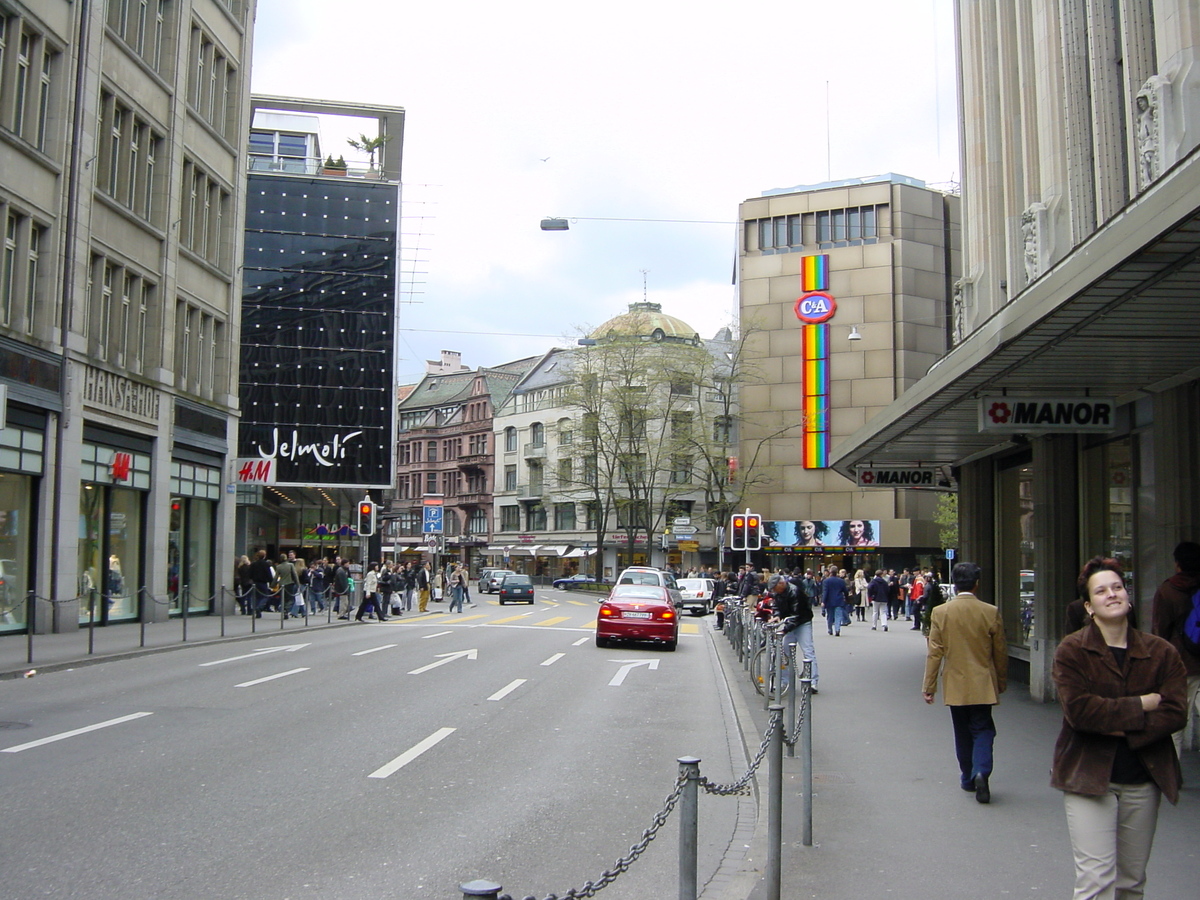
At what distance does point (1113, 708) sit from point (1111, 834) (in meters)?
0.54

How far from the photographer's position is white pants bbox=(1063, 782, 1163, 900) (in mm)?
4570

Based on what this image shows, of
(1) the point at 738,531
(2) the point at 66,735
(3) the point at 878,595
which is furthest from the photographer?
(3) the point at 878,595

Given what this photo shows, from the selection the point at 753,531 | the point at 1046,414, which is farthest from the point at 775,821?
the point at 753,531

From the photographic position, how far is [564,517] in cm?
8850

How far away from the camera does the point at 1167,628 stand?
26.3 feet

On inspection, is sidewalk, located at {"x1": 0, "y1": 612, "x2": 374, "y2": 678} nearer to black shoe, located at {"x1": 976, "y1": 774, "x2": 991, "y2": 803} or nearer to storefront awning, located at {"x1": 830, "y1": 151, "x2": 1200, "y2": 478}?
storefront awning, located at {"x1": 830, "y1": 151, "x2": 1200, "y2": 478}

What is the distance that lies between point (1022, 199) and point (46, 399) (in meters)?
18.3

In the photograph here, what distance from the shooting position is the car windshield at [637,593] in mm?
23797

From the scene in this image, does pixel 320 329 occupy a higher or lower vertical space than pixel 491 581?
higher

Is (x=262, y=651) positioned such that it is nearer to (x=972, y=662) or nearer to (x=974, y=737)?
(x=974, y=737)

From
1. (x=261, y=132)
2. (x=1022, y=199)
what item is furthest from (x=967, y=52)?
(x=261, y=132)

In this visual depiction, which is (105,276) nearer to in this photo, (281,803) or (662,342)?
(281,803)

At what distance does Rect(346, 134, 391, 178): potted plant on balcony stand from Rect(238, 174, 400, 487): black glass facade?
1822 mm

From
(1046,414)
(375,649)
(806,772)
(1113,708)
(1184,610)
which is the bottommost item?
(375,649)
